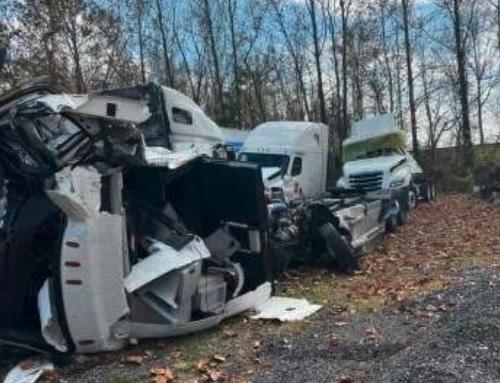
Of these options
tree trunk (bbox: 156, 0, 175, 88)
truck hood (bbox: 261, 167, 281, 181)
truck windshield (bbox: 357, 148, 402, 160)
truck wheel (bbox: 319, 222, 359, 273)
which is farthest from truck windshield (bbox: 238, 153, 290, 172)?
tree trunk (bbox: 156, 0, 175, 88)

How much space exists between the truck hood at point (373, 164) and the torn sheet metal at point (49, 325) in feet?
48.8

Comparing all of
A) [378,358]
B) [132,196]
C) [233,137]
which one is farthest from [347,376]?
[233,137]

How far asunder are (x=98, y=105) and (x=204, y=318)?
246cm

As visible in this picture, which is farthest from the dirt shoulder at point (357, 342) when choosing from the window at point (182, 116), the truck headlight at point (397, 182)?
the truck headlight at point (397, 182)

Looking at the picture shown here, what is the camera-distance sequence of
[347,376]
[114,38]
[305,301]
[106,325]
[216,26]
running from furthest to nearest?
1. [216,26]
2. [114,38]
3. [305,301]
4. [106,325]
5. [347,376]

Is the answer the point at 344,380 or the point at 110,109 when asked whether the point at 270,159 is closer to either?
the point at 110,109

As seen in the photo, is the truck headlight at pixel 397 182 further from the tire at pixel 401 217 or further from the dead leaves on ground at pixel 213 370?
the dead leaves on ground at pixel 213 370

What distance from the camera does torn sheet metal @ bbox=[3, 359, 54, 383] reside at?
6.60 m

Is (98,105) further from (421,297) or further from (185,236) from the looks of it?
(421,297)

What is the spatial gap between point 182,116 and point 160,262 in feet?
9.63

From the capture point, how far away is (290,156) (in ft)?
61.7

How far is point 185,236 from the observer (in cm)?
775

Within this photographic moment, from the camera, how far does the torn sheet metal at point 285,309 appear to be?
8312 millimetres

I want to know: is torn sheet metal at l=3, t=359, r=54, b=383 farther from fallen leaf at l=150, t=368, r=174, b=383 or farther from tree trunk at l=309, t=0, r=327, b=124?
tree trunk at l=309, t=0, r=327, b=124
